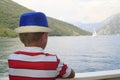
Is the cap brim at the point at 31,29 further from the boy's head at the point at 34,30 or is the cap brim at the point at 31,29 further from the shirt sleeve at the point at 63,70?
the shirt sleeve at the point at 63,70

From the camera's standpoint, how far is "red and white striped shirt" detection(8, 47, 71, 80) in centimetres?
102

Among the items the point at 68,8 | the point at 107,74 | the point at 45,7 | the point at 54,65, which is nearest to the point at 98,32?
the point at 45,7

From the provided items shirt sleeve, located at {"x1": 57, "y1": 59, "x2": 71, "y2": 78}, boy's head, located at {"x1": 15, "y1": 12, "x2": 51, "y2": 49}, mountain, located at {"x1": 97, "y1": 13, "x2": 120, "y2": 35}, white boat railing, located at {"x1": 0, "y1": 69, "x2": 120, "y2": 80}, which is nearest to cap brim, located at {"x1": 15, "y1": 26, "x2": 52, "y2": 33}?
boy's head, located at {"x1": 15, "y1": 12, "x2": 51, "y2": 49}

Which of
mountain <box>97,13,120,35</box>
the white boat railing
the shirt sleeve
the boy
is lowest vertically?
mountain <box>97,13,120,35</box>

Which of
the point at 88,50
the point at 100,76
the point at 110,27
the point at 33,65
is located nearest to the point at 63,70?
the point at 33,65

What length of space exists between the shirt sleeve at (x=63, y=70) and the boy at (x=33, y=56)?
0.08ft

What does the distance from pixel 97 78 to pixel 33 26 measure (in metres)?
0.66

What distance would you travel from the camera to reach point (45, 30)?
1.03m

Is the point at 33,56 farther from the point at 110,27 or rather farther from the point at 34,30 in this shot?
the point at 110,27

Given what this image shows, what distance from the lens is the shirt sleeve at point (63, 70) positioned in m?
1.09

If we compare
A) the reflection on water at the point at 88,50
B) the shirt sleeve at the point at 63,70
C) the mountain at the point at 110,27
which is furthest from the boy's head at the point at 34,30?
the reflection on water at the point at 88,50

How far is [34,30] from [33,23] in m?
0.04

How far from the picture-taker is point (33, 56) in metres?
1.03

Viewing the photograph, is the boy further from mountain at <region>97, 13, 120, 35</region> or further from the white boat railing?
mountain at <region>97, 13, 120, 35</region>
